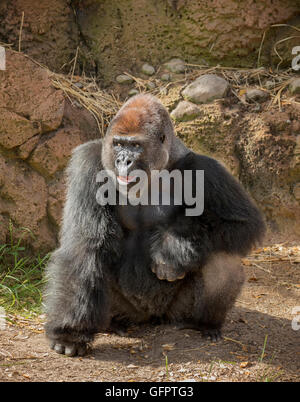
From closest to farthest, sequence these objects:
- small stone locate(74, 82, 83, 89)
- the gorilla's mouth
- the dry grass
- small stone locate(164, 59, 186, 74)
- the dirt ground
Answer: the dirt ground → the gorilla's mouth → the dry grass → small stone locate(74, 82, 83, 89) → small stone locate(164, 59, 186, 74)

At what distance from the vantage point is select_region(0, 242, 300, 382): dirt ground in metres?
3.14

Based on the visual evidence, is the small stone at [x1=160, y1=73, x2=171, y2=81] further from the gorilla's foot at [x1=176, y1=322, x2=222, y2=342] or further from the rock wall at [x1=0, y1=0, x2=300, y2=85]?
the gorilla's foot at [x1=176, y1=322, x2=222, y2=342]

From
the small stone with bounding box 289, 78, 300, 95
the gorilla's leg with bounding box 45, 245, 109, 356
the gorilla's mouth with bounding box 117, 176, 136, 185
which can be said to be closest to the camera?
the gorilla's mouth with bounding box 117, 176, 136, 185

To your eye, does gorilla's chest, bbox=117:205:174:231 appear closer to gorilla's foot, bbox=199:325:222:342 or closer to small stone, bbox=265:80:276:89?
gorilla's foot, bbox=199:325:222:342

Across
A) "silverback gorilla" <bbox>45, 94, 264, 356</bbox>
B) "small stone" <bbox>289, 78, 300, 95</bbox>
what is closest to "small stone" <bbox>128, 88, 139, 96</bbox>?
"small stone" <bbox>289, 78, 300, 95</bbox>

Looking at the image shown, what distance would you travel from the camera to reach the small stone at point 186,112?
548 cm

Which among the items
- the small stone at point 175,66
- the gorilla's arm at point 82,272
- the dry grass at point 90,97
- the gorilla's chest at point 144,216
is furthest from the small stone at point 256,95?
the gorilla's arm at point 82,272

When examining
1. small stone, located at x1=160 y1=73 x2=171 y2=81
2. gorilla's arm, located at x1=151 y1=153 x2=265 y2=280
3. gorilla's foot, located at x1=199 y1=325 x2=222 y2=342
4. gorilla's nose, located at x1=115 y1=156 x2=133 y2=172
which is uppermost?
small stone, located at x1=160 y1=73 x2=171 y2=81

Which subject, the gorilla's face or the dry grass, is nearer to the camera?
the gorilla's face

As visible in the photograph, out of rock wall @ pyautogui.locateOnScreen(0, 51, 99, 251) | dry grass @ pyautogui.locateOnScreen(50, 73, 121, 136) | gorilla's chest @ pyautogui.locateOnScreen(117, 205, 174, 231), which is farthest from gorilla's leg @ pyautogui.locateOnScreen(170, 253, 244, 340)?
dry grass @ pyautogui.locateOnScreen(50, 73, 121, 136)

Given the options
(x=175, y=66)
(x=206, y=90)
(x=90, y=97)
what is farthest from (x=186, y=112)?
(x=90, y=97)

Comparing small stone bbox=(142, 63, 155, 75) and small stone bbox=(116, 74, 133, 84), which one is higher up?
small stone bbox=(142, 63, 155, 75)

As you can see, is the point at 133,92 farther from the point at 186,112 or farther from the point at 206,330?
the point at 206,330

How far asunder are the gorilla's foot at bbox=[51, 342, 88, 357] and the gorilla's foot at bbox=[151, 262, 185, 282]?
24.3 inches
